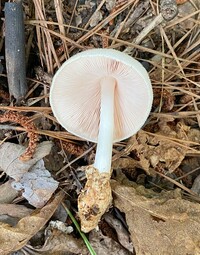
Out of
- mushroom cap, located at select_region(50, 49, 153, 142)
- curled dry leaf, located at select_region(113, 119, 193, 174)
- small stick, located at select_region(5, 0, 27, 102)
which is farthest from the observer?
curled dry leaf, located at select_region(113, 119, 193, 174)

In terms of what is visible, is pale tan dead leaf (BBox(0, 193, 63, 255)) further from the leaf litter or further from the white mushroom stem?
the white mushroom stem

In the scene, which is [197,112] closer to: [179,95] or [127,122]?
[179,95]

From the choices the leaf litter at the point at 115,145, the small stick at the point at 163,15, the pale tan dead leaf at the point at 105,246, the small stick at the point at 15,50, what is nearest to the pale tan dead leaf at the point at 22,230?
the leaf litter at the point at 115,145

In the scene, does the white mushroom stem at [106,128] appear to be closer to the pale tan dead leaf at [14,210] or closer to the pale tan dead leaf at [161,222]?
the pale tan dead leaf at [161,222]

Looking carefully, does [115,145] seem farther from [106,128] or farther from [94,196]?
[94,196]

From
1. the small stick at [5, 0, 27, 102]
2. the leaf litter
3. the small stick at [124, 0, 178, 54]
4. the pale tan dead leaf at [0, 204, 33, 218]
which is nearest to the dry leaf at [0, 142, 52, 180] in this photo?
the leaf litter

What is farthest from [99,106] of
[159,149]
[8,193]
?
[8,193]
